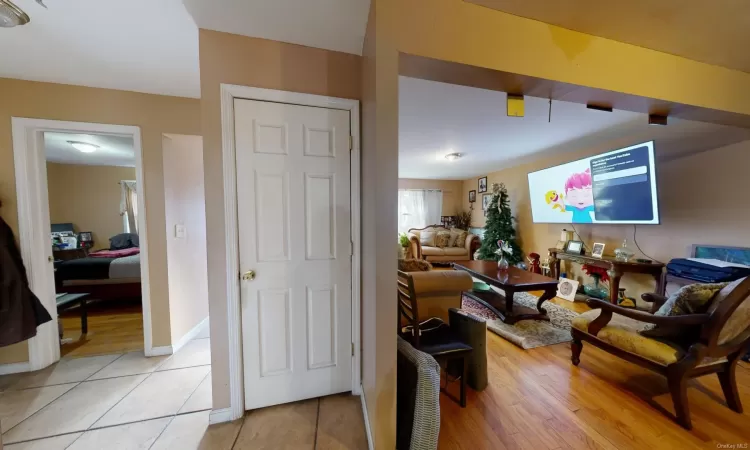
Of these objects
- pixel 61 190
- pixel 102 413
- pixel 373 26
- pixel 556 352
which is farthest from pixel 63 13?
pixel 61 190

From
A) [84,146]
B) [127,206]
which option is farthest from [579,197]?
[127,206]

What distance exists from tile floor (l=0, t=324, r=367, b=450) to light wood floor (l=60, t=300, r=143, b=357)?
297mm

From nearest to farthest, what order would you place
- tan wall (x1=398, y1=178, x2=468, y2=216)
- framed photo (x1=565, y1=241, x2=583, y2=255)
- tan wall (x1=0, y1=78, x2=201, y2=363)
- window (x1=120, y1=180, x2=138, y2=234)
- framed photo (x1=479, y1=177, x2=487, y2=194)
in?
tan wall (x1=0, y1=78, x2=201, y2=363) → framed photo (x1=565, y1=241, x2=583, y2=255) → window (x1=120, y1=180, x2=138, y2=234) → framed photo (x1=479, y1=177, x2=487, y2=194) → tan wall (x1=398, y1=178, x2=468, y2=216)

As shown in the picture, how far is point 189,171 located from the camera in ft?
8.13

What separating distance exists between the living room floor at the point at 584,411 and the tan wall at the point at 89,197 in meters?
6.62

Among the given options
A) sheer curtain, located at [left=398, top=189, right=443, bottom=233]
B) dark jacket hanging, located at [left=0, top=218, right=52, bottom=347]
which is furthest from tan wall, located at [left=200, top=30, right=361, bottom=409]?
sheer curtain, located at [left=398, top=189, right=443, bottom=233]

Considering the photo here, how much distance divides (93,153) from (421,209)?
639cm

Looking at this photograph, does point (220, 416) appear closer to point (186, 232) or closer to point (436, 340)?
point (436, 340)

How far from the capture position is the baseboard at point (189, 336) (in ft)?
7.32

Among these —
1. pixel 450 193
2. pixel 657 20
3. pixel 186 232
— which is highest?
pixel 657 20

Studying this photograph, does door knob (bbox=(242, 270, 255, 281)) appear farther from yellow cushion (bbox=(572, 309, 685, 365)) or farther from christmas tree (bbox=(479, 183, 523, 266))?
christmas tree (bbox=(479, 183, 523, 266))

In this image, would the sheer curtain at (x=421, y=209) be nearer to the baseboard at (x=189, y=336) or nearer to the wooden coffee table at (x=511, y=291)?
the wooden coffee table at (x=511, y=291)

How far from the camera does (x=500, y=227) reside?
4.97m

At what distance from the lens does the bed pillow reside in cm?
434
